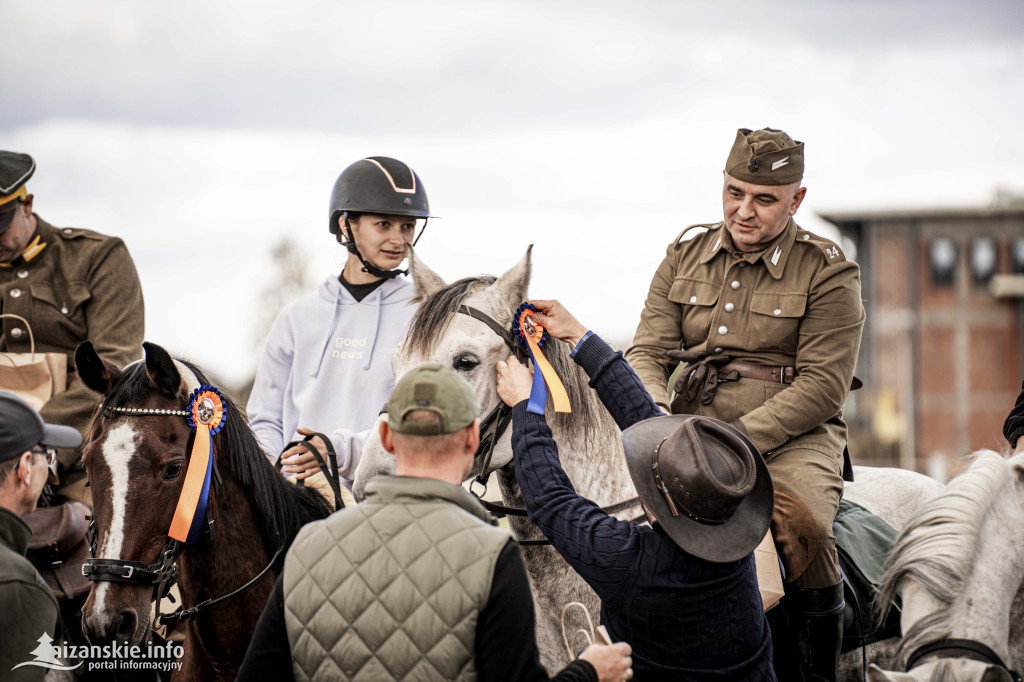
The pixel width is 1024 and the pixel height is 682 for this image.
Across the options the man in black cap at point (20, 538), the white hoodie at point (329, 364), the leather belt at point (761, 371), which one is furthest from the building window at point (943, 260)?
the man in black cap at point (20, 538)

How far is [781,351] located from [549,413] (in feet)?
4.59

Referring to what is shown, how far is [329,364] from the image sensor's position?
16.0 feet

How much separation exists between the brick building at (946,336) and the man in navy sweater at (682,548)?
33.4 m

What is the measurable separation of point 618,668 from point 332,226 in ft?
10.7

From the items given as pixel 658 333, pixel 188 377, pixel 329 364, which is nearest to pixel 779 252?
pixel 658 333

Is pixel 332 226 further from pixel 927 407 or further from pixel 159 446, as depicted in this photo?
pixel 927 407

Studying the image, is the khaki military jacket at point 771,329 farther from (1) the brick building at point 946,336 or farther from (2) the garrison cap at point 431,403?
(1) the brick building at point 946,336

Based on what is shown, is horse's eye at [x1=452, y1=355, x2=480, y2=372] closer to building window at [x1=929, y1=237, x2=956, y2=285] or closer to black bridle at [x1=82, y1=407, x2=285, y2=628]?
black bridle at [x1=82, y1=407, x2=285, y2=628]

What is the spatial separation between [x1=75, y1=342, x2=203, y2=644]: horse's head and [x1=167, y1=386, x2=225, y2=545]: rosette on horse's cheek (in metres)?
0.04

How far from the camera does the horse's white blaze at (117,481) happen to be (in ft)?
10.9

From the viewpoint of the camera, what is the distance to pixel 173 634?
4465 mm

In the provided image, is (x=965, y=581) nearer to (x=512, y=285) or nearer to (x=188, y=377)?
(x=512, y=285)

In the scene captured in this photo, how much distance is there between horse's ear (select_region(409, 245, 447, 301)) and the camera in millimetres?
4055

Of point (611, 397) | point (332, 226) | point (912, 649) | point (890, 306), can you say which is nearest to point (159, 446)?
point (611, 397)
